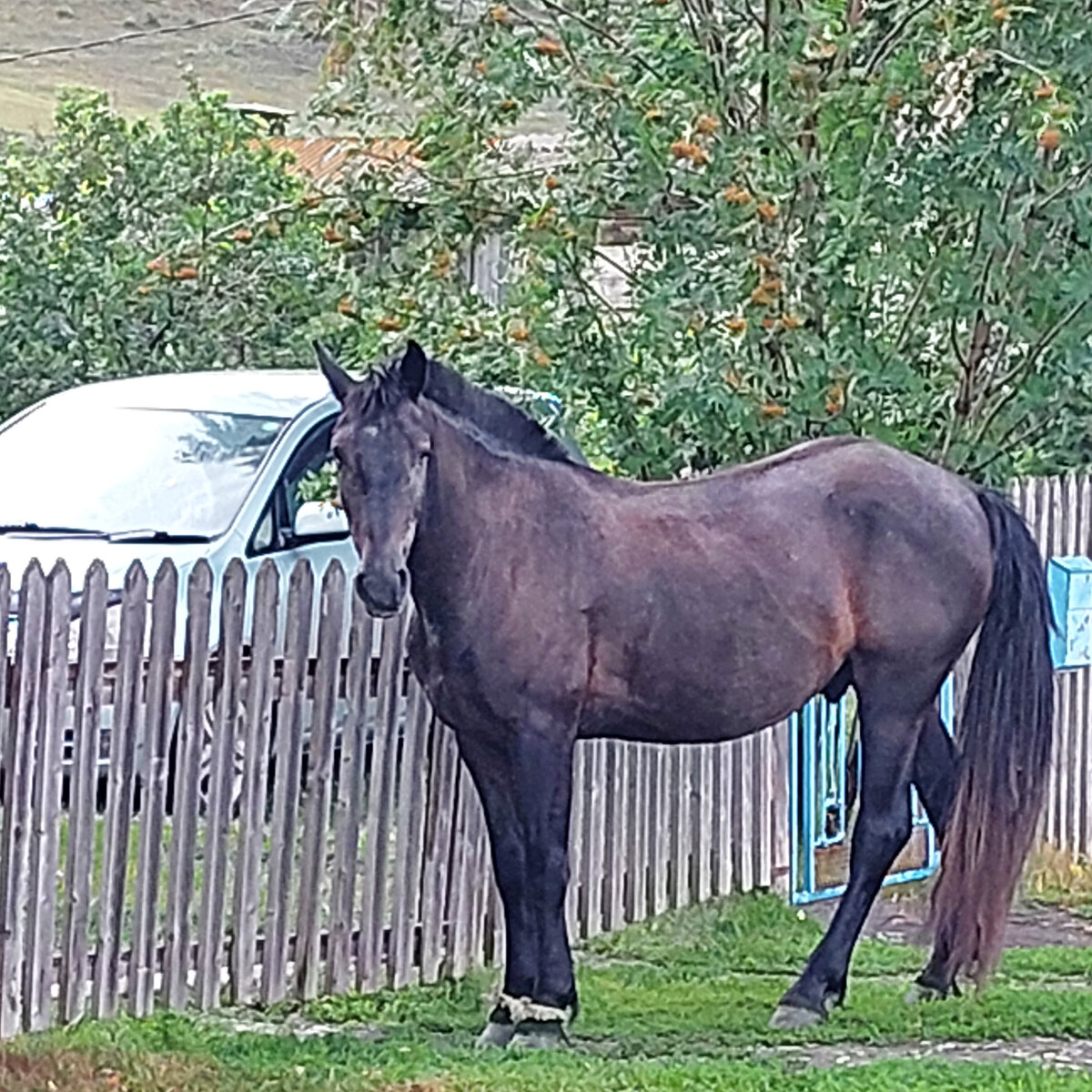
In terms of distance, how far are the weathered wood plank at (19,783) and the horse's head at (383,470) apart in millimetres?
1026

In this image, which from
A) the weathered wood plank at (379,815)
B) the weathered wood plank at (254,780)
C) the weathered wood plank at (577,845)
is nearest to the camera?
the weathered wood plank at (254,780)

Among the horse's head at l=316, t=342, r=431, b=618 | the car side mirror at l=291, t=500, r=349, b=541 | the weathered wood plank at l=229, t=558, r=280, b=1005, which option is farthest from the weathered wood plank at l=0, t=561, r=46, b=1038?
the car side mirror at l=291, t=500, r=349, b=541

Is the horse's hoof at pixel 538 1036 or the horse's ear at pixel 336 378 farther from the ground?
the horse's ear at pixel 336 378

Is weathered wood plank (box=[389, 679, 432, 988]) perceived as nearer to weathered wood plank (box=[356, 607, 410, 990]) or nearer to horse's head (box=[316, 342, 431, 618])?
weathered wood plank (box=[356, 607, 410, 990])

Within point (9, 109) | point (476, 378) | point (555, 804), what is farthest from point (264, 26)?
point (9, 109)

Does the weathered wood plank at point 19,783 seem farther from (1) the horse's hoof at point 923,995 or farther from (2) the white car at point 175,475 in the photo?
(1) the horse's hoof at point 923,995

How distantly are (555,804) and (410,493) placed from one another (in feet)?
3.88

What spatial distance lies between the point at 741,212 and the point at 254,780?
329 centimetres

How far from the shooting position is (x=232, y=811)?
24.7ft

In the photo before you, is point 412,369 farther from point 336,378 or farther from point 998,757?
point 998,757

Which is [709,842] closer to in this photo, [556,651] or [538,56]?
[556,651]

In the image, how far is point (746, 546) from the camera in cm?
765

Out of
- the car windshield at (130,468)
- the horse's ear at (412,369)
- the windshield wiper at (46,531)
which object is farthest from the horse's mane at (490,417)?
the windshield wiper at (46,531)

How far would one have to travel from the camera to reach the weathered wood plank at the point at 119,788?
7.03 m
